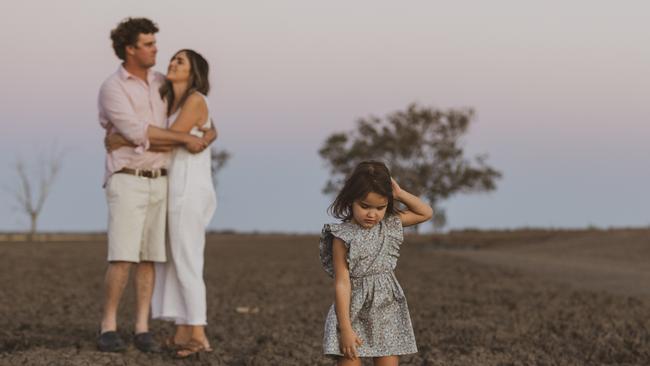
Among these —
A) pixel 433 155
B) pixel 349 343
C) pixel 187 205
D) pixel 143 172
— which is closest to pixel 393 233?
pixel 349 343

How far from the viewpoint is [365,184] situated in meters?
3.86

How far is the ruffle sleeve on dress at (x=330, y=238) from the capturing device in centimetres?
401

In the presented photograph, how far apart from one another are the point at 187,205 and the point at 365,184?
2.49 metres

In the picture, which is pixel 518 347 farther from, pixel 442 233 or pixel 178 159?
pixel 442 233

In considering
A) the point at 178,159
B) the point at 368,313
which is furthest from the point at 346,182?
the point at 178,159

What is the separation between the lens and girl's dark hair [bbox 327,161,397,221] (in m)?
3.86

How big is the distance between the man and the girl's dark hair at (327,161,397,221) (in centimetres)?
231

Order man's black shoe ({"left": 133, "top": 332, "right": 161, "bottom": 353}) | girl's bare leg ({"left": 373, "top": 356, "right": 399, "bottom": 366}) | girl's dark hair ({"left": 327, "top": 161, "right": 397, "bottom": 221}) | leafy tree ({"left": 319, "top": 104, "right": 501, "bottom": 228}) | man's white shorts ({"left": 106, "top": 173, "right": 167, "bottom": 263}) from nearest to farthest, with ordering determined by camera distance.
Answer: girl's dark hair ({"left": 327, "top": 161, "right": 397, "bottom": 221}) < girl's bare leg ({"left": 373, "top": 356, "right": 399, "bottom": 366}) < man's white shorts ({"left": 106, "top": 173, "right": 167, "bottom": 263}) < man's black shoe ({"left": 133, "top": 332, "right": 161, "bottom": 353}) < leafy tree ({"left": 319, "top": 104, "right": 501, "bottom": 228})

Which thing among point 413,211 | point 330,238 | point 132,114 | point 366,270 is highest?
point 132,114

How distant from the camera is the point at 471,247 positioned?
3219cm

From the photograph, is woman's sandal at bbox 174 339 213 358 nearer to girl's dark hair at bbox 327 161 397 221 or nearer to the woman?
the woman

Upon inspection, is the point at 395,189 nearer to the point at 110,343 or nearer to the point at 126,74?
the point at 126,74

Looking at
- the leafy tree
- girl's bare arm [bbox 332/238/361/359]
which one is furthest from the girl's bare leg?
the leafy tree

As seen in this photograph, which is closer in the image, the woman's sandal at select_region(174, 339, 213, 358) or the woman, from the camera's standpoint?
the woman
